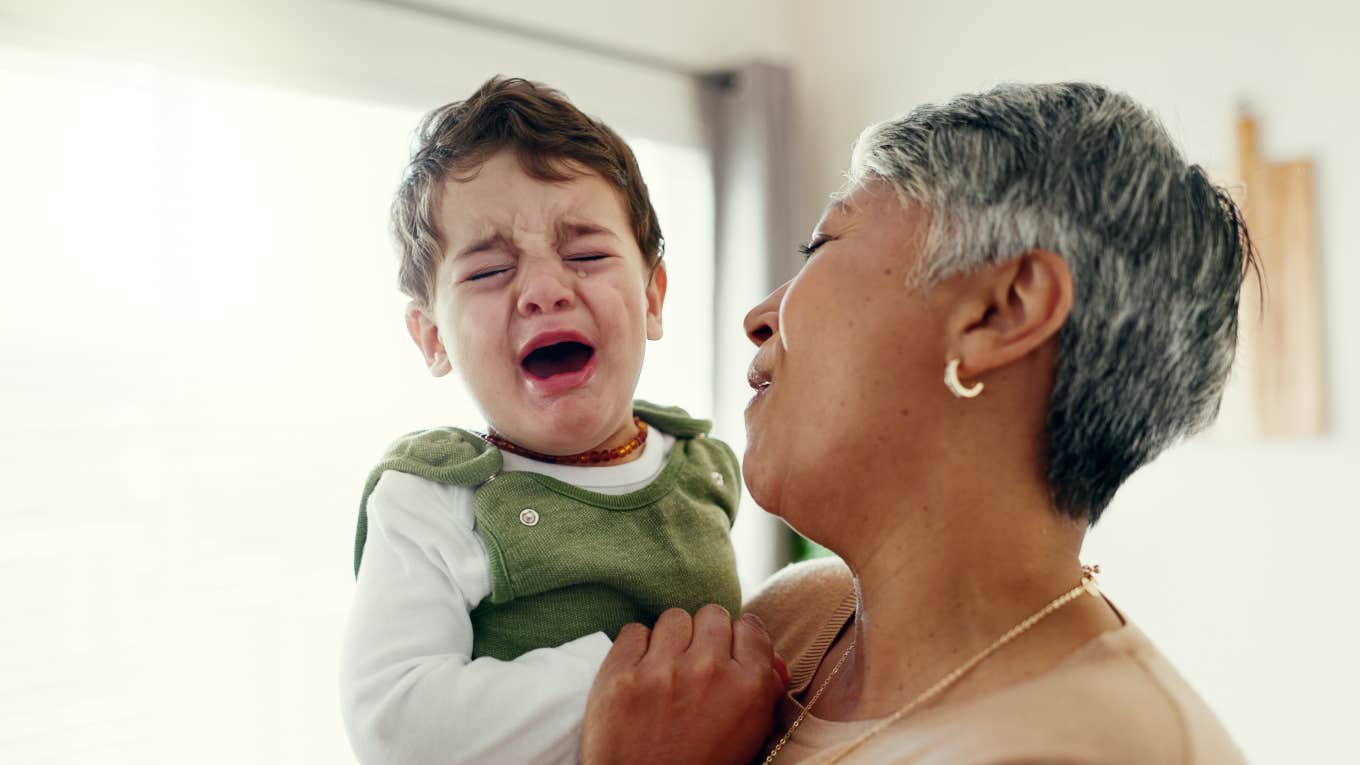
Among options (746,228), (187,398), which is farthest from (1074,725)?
(746,228)

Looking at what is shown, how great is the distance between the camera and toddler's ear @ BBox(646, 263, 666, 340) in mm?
1538

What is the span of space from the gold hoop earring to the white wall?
89.1 inches

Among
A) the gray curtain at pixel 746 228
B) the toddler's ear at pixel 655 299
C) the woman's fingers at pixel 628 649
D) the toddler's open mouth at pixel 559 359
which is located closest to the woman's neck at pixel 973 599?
the woman's fingers at pixel 628 649

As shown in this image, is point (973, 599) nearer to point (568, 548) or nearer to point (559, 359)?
point (568, 548)

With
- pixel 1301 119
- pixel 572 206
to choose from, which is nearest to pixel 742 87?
pixel 1301 119

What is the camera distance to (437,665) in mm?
1088

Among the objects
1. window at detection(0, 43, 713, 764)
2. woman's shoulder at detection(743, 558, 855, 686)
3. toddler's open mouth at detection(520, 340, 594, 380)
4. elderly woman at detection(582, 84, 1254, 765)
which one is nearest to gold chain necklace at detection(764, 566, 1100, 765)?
elderly woman at detection(582, 84, 1254, 765)

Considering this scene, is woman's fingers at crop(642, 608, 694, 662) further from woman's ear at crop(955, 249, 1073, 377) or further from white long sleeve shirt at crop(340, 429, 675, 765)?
woman's ear at crop(955, 249, 1073, 377)

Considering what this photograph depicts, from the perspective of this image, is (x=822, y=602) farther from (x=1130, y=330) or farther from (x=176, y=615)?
(x=176, y=615)

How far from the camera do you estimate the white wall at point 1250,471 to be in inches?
116

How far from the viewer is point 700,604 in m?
1.28

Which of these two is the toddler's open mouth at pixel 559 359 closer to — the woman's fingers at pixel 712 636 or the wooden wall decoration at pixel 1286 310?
Result: the woman's fingers at pixel 712 636

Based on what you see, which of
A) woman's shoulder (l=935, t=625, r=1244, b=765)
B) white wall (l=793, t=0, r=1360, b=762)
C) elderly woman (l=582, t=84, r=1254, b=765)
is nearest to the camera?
woman's shoulder (l=935, t=625, r=1244, b=765)

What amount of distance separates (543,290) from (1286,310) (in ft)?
8.23
